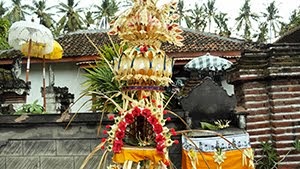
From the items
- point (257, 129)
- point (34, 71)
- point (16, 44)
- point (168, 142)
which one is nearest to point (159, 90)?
point (168, 142)

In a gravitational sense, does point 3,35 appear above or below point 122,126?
above

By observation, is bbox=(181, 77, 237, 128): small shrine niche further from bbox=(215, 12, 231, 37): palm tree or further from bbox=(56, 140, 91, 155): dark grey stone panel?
bbox=(215, 12, 231, 37): palm tree

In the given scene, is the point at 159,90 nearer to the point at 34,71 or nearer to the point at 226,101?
the point at 226,101

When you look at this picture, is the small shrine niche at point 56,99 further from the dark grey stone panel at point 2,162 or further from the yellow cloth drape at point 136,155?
the yellow cloth drape at point 136,155

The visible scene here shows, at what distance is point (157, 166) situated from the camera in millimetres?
3266

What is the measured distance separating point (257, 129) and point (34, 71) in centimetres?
1040

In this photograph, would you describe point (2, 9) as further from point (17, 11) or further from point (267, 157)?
point (267, 157)

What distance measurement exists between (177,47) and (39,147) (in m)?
8.39

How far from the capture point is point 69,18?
3434cm

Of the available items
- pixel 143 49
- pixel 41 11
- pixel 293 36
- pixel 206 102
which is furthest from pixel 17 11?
pixel 143 49

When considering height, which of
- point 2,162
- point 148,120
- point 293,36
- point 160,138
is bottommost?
point 2,162

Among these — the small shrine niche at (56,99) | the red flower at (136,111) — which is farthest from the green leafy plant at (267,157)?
the small shrine niche at (56,99)

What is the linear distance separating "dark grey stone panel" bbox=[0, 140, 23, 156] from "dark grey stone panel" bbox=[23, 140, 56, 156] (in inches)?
2.7

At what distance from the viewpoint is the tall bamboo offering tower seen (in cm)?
319
